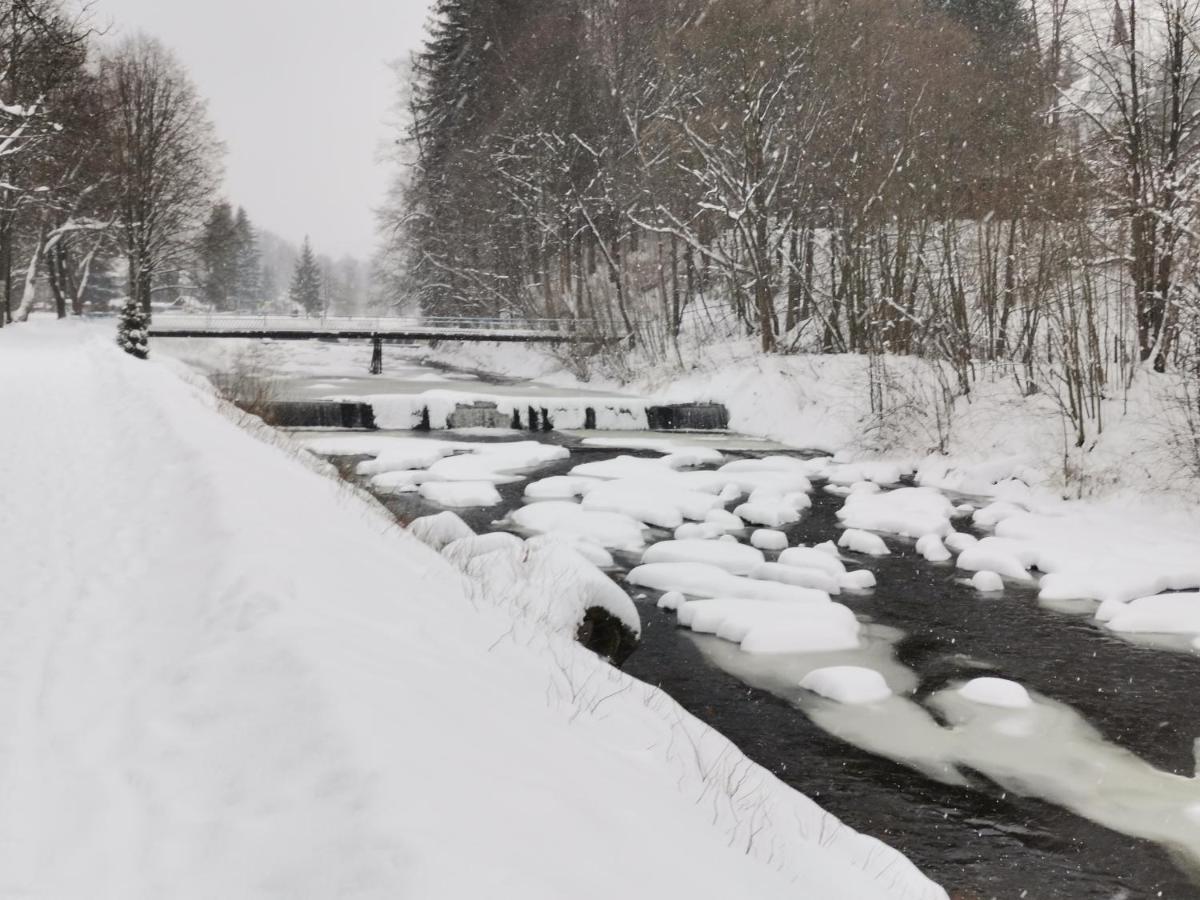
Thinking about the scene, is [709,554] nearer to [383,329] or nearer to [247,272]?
[383,329]

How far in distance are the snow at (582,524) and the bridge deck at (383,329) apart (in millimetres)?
17015

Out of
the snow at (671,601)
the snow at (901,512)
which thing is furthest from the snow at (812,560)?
the snow at (901,512)

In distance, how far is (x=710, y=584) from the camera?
8.99 m

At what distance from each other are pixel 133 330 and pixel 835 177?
58.5 ft

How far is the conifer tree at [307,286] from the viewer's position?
262ft

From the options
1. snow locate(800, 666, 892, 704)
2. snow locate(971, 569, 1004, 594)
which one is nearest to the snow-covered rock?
snow locate(971, 569, 1004, 594)

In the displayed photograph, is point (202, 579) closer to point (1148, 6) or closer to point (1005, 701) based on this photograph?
point (1005, 701)

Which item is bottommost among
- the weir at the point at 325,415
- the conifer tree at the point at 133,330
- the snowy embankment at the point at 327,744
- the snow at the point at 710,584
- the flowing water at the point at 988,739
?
the flowing water at the point at 988,739

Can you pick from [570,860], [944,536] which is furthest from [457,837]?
[944,536]

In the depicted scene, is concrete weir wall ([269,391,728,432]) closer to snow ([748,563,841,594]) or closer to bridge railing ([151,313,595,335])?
bridge railing ([151,313,595,335])

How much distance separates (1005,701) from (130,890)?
5.91 metres

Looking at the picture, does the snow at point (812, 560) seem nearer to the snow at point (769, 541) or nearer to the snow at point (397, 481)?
the snow at point (769, 541)

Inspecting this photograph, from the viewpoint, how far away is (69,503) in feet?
23.0

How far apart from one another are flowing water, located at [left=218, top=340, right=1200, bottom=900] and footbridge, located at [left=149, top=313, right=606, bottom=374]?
2172 cm
